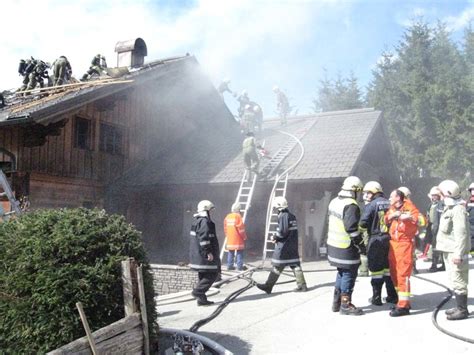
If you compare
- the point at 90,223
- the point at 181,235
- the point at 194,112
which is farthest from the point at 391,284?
the point at 194,112

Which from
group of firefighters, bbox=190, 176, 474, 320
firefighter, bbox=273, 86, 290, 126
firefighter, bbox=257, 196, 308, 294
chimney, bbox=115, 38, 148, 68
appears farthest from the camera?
firefighter, bbox=273, 86, 290, 126

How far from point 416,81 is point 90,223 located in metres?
24.4

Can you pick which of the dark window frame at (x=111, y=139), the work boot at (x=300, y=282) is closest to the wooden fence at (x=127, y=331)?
the work boot at (x=300, y=282)

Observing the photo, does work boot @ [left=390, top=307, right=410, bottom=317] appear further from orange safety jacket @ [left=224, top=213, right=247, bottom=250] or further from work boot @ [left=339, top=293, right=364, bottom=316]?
orange safety jacket @ [left=224, top=213, right=247, bottom=250]

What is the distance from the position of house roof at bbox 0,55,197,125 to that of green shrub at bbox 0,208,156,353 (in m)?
7.29

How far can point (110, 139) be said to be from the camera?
48.2 feet

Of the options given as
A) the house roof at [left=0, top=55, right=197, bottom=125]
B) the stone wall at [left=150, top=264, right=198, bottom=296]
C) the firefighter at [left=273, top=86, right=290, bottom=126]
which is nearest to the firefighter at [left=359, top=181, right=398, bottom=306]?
the stone wall at [left=150, top=264, right=198, bottom=296]

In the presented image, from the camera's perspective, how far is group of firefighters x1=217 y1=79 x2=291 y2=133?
54.1 feet

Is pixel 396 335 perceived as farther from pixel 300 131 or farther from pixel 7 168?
pixel 300 131

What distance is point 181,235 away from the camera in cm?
1505

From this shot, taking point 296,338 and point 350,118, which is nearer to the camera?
point 296,338

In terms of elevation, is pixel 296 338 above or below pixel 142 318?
below

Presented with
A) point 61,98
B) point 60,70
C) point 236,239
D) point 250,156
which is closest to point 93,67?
point 60,70

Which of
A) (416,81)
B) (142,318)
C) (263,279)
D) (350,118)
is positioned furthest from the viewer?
(416,81)
